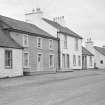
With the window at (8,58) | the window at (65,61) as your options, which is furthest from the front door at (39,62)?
the window at (8,58)

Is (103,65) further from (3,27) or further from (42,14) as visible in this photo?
(3,27)

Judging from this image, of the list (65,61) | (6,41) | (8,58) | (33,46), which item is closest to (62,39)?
(65,61)

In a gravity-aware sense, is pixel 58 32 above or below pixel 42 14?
below

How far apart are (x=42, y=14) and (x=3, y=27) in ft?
40.9

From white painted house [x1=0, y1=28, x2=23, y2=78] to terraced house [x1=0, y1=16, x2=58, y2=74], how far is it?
0.42 m

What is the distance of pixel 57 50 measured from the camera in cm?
3631

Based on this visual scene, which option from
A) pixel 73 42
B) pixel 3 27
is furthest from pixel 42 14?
pixel 3 27

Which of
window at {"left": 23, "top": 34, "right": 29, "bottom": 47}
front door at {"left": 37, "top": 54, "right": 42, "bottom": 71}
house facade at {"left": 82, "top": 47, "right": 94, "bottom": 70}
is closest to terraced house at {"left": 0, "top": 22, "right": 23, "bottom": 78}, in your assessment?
window at {"left": 23, "top": 34, "right": 29, "bottom": 47}

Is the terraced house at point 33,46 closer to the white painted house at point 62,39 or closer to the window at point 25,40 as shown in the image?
the window at point 25,40

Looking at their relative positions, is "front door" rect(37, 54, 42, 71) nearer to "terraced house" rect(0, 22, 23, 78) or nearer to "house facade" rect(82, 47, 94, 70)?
"terraced house" rect(0, 22, 23, 78)

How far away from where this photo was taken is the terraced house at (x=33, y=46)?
27.9 metres

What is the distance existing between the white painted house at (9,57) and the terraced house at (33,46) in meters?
0.42

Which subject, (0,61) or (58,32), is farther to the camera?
(58,32)

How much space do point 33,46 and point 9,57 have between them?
248 inches
